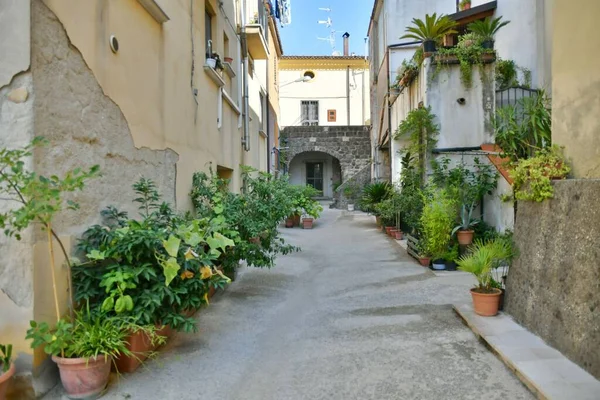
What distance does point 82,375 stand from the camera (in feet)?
8.86

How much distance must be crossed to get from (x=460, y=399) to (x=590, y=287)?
1291 mm

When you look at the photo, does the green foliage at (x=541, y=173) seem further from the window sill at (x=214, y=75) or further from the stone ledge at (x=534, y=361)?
the window sill at (x=214, y=75)

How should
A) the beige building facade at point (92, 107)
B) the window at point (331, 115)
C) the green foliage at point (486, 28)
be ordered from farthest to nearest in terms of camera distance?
the window at point (331, 115) < the green foliage at point (486, 28) < the beige building facade at point (92, 107)

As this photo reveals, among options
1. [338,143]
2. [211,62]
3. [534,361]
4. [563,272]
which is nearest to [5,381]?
[534,361]

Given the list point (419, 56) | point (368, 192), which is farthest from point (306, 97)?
point (419, 56)

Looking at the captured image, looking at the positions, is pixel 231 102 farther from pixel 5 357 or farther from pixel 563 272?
pixel 563 272

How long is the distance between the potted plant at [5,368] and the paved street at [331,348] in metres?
0.37

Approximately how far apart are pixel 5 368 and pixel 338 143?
17.7 m

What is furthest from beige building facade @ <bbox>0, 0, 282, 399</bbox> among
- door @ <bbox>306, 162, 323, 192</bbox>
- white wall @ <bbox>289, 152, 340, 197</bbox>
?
door @ <bbox>306, 162, 323, 192</bbox>

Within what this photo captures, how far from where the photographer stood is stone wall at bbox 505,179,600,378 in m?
3.07

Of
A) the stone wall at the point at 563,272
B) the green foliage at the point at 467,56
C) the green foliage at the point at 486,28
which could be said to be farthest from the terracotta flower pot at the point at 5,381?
the green foliage at the point at 486,28

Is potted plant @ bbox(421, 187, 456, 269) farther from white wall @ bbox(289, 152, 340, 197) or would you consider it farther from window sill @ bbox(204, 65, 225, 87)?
white wall @ bbox(289, 152, 340, 197)

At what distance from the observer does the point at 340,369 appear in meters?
3.35

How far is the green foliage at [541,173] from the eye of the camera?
3768mm
